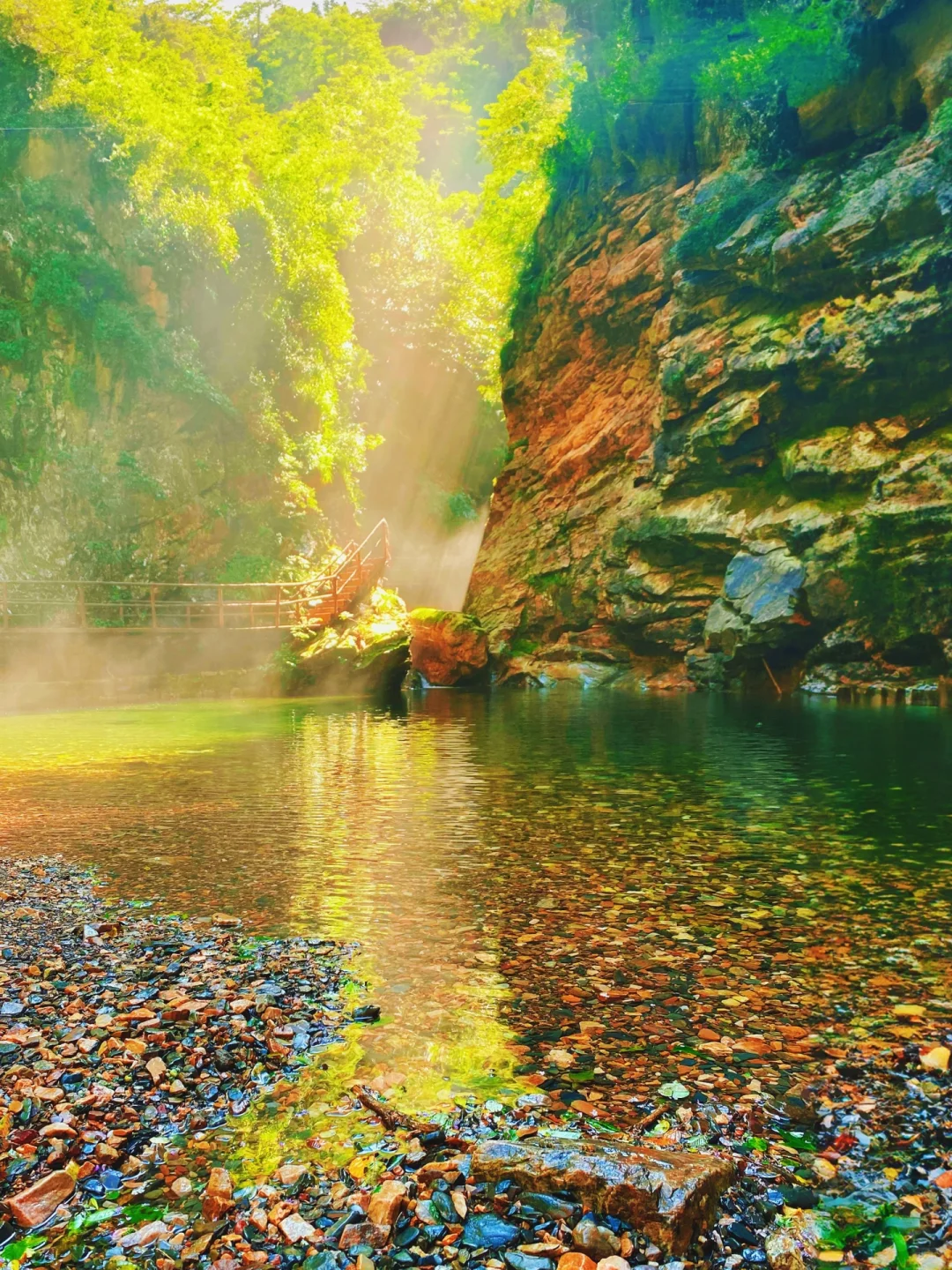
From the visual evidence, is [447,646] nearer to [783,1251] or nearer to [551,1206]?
[551,1206]

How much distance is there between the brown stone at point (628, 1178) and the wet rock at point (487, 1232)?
0.20 meters

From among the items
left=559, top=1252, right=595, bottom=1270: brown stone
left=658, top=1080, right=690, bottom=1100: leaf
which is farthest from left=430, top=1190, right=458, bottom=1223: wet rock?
left=658, top=1080, right=690, bottom=1100: leaf

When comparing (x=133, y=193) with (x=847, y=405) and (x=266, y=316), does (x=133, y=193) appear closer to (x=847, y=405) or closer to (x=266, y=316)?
(x=266, y=316)

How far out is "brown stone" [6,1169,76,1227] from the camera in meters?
3.54

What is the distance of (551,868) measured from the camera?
886 cm

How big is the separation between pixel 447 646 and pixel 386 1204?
3236 cm

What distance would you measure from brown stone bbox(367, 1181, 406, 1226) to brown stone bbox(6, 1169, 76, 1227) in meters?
1.20

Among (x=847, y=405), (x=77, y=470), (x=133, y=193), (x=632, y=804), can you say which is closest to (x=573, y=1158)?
(x=632, y=804)

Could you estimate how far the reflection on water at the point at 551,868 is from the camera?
5316mm

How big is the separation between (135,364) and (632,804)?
110ft

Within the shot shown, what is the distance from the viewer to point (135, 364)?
38438 millimetres

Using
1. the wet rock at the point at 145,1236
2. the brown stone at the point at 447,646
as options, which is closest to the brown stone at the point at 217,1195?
the wet rock at the point at 145,1236

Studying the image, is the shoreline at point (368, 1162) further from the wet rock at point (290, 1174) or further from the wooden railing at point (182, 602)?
the wooden railing at point (182, 602)

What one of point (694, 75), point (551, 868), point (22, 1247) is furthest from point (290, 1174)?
point (694, 75)
